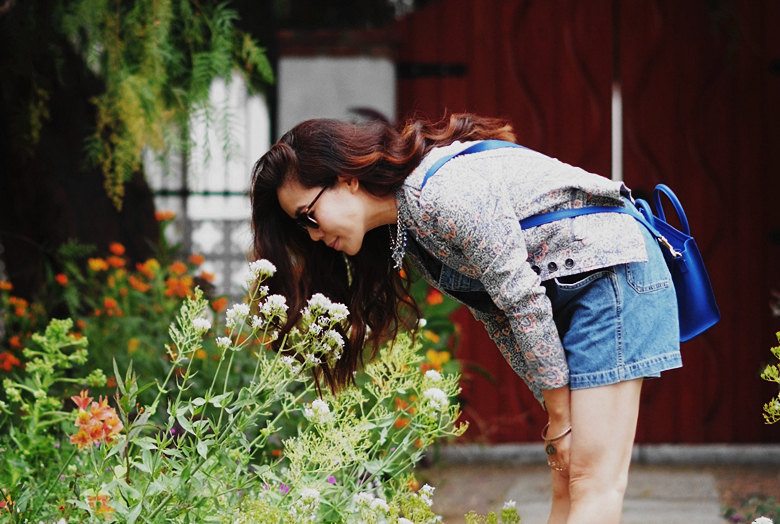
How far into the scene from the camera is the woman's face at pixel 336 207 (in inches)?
83.7

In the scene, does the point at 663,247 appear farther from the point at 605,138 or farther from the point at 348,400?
the point at 605,138

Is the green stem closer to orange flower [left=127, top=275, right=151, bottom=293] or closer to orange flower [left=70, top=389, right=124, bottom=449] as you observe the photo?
orange flower [left=70, top=389, right=124, bottom=449]

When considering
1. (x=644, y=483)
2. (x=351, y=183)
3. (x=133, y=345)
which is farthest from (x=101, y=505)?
(x=644, y=483)

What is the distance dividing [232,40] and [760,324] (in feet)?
9.32

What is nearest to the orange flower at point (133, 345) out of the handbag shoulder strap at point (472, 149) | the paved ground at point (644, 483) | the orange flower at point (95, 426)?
the paved ground at point (644, 483)

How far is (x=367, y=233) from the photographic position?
236cm

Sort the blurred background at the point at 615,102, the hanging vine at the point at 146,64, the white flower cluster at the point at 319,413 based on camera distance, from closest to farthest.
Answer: the white flower cluster at the point at 319,413 → the hanging vine at the point at 146,64 → the blurred background at the point at 615,102

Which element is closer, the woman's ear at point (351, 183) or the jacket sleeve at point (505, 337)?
the woman's ear at point (351, 183)

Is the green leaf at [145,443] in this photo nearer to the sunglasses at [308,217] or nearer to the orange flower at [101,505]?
the orange flower at [101,505]

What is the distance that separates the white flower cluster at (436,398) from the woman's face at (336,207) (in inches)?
12.9

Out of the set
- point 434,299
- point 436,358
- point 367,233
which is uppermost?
point 367,233

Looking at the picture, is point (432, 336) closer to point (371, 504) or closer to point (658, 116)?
point (658, 116)

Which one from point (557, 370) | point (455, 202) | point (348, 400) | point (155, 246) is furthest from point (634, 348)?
point (155, 246)

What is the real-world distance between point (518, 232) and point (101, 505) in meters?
0.86
